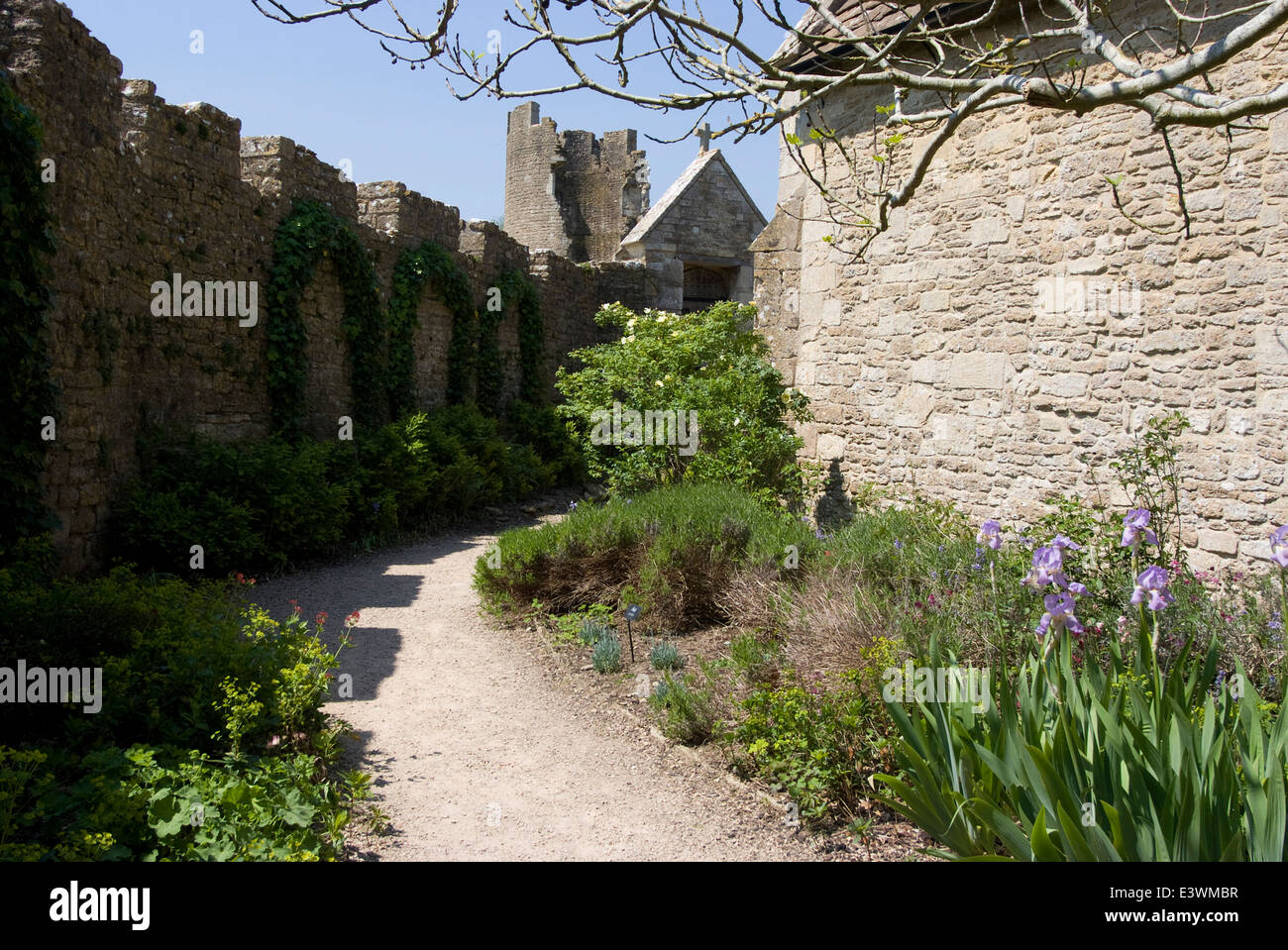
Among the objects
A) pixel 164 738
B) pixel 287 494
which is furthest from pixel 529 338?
pixel 164 738

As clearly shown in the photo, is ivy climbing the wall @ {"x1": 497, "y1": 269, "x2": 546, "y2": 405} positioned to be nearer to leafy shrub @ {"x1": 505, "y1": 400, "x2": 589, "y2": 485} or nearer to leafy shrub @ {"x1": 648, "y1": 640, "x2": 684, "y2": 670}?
leafy shrub @ {"x1": 505, "y1": 400, "x2": 589, "y2": 485}

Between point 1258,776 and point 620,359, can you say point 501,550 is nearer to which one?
point 620,359

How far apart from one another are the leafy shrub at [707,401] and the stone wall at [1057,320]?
0.44 m

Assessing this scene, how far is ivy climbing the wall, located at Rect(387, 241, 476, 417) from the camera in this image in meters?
11.0

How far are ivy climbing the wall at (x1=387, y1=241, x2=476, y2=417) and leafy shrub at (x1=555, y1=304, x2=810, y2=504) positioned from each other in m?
2.20

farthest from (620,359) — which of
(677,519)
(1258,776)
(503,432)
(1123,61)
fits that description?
(1258,776)

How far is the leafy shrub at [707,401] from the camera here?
877 cm

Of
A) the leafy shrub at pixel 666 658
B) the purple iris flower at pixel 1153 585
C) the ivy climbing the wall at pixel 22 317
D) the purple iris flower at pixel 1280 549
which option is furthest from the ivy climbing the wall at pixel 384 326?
the purple iris flower at pixel 1280 549

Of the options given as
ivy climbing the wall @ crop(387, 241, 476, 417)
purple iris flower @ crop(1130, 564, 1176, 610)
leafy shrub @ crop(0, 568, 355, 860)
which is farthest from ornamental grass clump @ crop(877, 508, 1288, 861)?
ivy climbing the wall @ crop(387, 241, 476, 417)

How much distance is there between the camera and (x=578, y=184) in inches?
934

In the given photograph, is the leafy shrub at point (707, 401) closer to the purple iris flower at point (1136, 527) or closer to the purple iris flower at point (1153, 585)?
the purple iris flower at point (1136, 527)

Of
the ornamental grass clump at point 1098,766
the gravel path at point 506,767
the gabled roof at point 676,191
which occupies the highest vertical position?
the gabled roof at point 676,191

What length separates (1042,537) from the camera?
252 inches

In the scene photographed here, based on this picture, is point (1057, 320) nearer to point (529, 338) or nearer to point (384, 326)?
point (384, 326)
